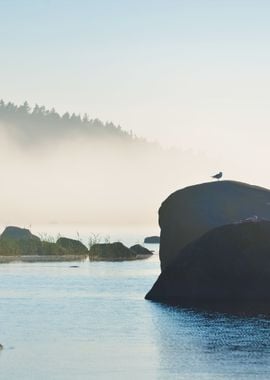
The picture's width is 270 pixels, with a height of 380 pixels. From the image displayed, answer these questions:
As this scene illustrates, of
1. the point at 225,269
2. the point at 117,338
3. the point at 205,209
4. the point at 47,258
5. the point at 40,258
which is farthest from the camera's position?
the point at 47,258

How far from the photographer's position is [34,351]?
28422mm

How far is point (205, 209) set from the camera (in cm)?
4734

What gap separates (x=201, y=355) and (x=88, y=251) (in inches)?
2322

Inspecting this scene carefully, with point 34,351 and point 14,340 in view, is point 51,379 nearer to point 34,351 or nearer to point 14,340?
point 34,351

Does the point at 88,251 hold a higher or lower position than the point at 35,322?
higher

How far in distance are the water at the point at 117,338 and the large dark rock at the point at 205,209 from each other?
9.42ft

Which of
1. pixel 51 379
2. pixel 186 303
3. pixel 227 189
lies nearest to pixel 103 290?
pixel 227 189

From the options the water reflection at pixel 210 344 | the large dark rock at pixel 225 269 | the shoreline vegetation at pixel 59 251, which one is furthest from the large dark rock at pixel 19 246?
the water reflection at pixel 210 344

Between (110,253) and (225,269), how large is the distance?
43957 millimetres

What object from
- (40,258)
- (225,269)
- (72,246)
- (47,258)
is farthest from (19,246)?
(225,269)

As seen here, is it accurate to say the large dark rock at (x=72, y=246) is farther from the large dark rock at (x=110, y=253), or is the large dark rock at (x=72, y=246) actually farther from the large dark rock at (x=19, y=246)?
the large dark rock at (x=19, y=246)

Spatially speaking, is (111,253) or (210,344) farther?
(111,253)

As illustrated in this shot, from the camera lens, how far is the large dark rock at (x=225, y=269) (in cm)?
4012

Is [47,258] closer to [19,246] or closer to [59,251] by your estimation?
[19,246]
